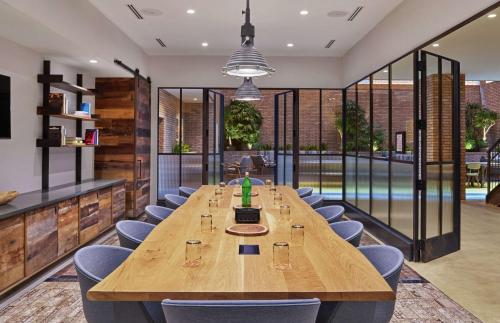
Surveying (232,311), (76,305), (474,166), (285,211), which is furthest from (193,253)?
(474,166)

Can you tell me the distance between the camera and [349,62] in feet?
24.6

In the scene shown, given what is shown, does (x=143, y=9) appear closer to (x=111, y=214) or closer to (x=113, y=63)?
(x=113, y=63)

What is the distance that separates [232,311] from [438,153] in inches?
161

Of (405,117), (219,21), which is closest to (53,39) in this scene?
(219,21)

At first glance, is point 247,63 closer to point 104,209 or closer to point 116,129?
point 104,209

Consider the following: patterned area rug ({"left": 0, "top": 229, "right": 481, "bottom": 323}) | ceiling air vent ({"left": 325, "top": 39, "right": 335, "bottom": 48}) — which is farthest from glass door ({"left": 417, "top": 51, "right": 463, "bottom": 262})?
ceiling air vent ({"left": 325, "top": 39, "right": 335, "bottom": 48})

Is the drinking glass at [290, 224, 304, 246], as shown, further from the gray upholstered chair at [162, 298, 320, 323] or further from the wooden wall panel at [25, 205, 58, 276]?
the wooden wall panel at [25, 205, 58, 276]

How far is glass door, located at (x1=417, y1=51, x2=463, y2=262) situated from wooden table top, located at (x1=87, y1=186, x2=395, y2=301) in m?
2.50

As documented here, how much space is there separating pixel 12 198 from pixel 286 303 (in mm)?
3403

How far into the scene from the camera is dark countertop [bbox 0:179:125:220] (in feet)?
11.5

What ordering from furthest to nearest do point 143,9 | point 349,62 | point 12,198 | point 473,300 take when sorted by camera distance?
point 349,62, point 143,9, point 12,198, point 473,300

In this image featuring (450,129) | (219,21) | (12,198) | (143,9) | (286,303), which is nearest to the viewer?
(286,303)

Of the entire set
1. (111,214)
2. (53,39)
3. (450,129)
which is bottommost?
(111,214)

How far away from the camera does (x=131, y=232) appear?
3004 millimetres
